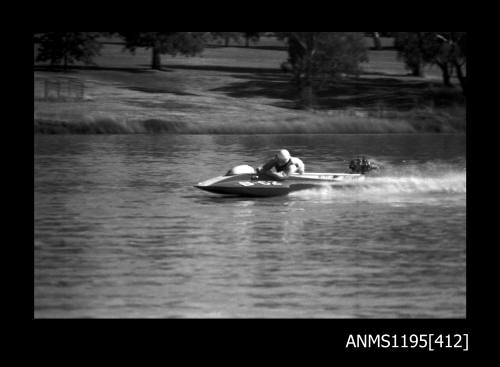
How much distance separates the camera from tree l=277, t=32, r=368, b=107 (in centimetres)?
7588

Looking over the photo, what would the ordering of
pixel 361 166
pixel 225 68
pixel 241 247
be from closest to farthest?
Result: 1. pixel 241 247
2. pixel 361 166
3. pixel 225 68

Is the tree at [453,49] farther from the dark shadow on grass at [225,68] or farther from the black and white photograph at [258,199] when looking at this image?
the dark shadow on grass at [225,68]

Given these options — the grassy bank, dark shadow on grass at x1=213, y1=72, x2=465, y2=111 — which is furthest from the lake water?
dark shadow on grass at x1=213, y1=72, x2=465, y2=111

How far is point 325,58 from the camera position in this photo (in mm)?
76375

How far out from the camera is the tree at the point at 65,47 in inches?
3164

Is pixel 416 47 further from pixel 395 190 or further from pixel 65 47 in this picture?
pixel 395 190

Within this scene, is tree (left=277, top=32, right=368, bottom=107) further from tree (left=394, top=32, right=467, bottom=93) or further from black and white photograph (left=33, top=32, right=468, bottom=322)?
tree (left=394, top=32, right=467, bottom=93)

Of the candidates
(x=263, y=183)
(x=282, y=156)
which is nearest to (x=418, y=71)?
(x=263, y=183)

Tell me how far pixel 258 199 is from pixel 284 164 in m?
1.68

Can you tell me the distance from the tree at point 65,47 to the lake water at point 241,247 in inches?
1641
